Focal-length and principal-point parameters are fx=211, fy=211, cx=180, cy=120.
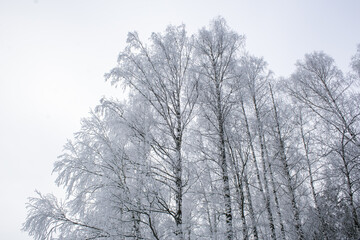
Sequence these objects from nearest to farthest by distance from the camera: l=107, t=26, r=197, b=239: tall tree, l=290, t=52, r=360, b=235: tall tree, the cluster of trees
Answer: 1. the cluster of trees
2. l=107, t=26, r=197, b=239: tall tree
3. l=290, t=52, r=360, b=235: tall tree

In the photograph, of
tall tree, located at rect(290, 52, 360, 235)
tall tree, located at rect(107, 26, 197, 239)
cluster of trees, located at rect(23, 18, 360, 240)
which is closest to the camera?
cluster of trees, located at rect(23, 18, 360, 240)

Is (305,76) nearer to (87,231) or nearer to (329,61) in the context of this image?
(329,61)

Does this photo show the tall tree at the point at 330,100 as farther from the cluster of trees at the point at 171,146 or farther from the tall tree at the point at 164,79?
the tall tree at the point at 164,79

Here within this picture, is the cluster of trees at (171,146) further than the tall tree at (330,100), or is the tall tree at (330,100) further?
the tall tree at (330,100)

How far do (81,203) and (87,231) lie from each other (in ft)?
1.90

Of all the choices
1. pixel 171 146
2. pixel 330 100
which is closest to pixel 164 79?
pixel 171 146

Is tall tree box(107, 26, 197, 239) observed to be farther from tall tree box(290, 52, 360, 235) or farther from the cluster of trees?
tall tree box(290, 52, 360, 235)

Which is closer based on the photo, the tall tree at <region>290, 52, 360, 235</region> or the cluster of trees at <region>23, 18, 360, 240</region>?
the cluster of trees at <region>23, 18, 360, 240</region>

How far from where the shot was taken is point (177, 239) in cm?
385

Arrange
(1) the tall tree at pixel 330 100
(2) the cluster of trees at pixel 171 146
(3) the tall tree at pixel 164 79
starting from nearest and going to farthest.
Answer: (2) the cluster of trees at pixel 171 146, (3) the tall tree at pixel 164 79, (1) the tall tree at pixel 330 100

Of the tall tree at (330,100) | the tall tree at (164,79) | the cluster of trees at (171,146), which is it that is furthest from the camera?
the tall tree at (330,100)

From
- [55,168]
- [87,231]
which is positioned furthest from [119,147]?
[87,231]

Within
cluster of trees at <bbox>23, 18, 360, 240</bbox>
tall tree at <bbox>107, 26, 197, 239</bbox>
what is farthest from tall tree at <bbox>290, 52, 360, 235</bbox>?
tall tree at <bbox>107, 26, 197, 239</bbox>

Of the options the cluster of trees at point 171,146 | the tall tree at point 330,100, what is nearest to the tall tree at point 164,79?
the cluster of trees at point 171,146
